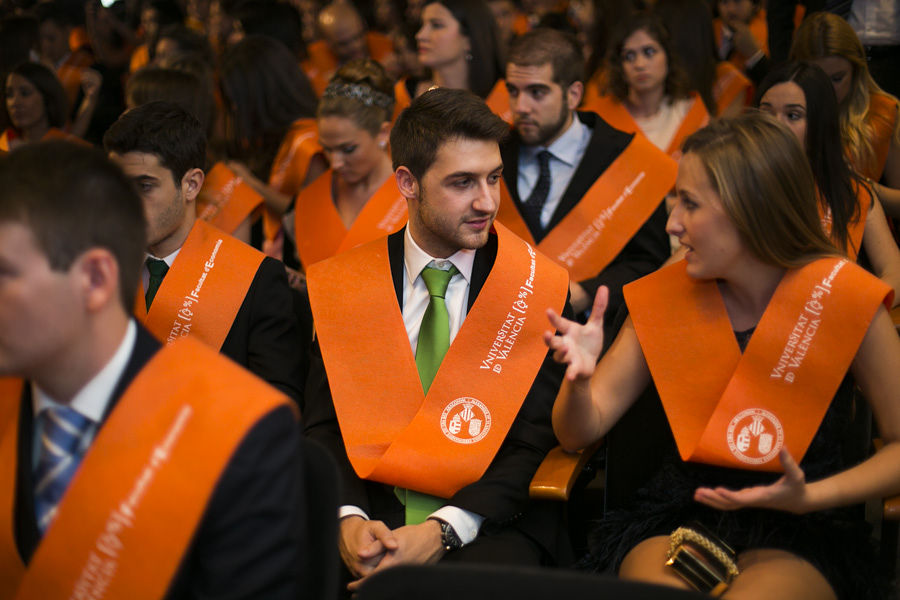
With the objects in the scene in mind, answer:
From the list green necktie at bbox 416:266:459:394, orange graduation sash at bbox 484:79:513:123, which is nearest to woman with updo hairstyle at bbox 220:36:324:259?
orange graduation sash at bbox 484:79:513:123

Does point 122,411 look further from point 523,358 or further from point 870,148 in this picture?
point 870,148

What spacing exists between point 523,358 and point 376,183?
5.51ft

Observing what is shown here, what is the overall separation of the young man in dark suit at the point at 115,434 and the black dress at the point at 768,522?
97cm

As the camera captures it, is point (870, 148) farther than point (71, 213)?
Yes

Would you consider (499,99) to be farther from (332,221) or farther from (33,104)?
(33,104)

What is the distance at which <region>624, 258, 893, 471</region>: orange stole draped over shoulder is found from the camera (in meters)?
1.97

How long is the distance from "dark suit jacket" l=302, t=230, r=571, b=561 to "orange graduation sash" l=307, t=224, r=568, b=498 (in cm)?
5

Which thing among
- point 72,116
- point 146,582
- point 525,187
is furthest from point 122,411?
point 72,116

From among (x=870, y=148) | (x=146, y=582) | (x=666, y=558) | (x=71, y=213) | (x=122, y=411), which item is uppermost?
(x=870, y=148)

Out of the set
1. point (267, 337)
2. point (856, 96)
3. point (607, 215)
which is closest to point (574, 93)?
point (607, 215)

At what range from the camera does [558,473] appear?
217 centimetres

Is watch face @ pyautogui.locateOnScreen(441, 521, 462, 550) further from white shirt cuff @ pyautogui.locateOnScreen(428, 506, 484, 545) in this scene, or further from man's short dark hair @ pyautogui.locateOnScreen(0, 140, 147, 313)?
man's short dark hair @ pyautogui.locateOnScreen(0, 140, 147, 313)

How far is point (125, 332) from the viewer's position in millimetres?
1471

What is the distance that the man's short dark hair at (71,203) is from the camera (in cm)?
135
